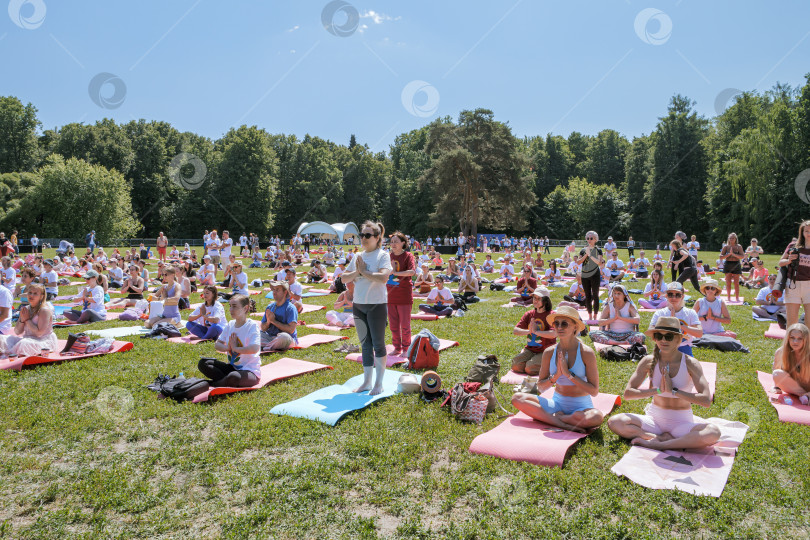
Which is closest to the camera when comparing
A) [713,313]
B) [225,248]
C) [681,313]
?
[681,313]

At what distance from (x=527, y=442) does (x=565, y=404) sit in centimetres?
66

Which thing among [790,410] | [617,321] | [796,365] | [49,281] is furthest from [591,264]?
[49,281]

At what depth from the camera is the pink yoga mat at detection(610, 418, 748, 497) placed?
3688 mm

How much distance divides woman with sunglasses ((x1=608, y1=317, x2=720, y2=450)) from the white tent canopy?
4822 cm

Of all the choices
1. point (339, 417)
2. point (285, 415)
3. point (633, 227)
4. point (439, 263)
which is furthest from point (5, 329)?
point (633, 227)

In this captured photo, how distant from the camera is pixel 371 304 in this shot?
5871mm

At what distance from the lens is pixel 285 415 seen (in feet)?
16.9

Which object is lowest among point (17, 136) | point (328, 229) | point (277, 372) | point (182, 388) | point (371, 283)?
point (277, 372)

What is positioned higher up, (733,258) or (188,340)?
(733,258)

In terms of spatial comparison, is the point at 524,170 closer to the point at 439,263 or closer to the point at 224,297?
the point at 439,263

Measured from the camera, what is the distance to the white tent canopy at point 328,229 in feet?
173

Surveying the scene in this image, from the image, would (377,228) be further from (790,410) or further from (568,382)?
(790,410)

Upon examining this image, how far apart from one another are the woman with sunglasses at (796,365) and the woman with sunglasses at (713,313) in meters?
3.21

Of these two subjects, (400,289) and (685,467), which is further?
(400,289)
